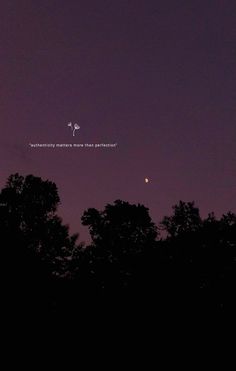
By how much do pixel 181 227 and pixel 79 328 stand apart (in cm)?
1272

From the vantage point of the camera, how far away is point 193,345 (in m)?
33.5

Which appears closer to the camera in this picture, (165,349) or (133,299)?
(165,349)

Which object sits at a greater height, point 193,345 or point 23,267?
point 23,267

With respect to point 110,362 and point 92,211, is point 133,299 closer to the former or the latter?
point 110,362

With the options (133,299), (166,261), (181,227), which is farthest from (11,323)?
(181,227)

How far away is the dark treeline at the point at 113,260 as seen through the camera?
A: 33438mm

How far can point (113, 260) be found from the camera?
39469 mm

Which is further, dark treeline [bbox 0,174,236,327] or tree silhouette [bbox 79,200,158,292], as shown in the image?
tree silhouette [bbox 79,200,158,292]

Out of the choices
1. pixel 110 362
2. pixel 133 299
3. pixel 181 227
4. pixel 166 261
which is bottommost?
pixel 110 362

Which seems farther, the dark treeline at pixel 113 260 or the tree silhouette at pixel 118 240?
the tree silhouette at pixel 118 240

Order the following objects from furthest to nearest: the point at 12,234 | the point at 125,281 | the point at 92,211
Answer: the point at 92,211 → the point at 125,281 → the point at 12,234

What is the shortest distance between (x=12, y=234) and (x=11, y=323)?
243 inches

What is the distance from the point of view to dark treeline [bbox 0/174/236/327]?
33.4m

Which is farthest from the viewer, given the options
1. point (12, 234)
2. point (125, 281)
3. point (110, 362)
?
point (125, 281)
